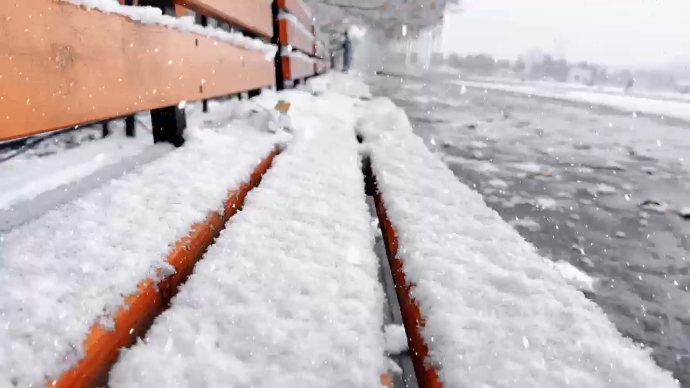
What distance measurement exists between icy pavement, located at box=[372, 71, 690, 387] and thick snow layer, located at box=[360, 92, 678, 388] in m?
0.17

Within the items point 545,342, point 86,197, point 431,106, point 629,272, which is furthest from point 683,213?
point 431,106

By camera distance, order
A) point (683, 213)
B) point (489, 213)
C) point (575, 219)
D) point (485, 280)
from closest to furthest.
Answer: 1. point (485, 280)
2. point (489, 213)
3. point (575, 219)
4. point (683, 213)

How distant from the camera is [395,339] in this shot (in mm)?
645

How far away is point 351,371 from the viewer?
482 mm

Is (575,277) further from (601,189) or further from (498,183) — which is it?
(601,189)

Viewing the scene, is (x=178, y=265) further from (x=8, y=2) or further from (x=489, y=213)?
(x=489, y=213)

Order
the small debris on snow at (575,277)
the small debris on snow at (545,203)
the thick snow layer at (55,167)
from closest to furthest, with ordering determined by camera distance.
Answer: the small debris on snow at (575,277), the thick snow layer at (55,167), the small debris on snow at (545,203)

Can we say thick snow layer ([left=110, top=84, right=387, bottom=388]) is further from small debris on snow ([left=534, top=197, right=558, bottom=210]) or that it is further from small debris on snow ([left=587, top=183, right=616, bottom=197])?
small debris on snow ([left=587, top=183, right=616, bottom=197])

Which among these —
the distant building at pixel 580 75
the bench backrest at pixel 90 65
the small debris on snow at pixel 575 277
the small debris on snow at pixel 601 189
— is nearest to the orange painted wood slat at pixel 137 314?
the bench backrest at pixel 90 65

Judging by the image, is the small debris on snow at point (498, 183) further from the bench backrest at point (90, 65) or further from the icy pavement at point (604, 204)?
the bench backrest at point (90, 65)

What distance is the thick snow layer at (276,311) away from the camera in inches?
18.7

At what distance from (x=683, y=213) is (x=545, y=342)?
4.22 ft

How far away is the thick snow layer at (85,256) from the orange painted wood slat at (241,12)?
68 centimetres

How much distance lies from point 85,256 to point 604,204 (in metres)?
1.56
